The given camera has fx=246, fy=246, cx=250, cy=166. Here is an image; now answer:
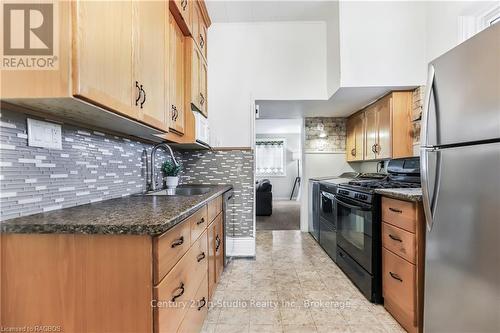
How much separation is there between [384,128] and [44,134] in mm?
3108

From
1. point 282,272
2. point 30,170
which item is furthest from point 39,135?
point 282,272

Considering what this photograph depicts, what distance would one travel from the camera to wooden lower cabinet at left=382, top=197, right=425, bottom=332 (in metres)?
1.54

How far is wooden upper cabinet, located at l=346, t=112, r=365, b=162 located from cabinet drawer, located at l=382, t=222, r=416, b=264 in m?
1.90

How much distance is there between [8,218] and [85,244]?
34 centimetres

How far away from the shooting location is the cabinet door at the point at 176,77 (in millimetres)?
1812

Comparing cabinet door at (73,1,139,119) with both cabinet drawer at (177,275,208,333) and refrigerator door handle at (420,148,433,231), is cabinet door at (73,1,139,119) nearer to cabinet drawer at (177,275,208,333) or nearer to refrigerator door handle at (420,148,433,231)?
cabinet drawer at (177,275,208,333)

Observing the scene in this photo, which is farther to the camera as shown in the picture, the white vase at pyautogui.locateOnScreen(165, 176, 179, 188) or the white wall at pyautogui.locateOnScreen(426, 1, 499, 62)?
the white vase at pyautogui.locateOnScreen(165, 176, 179, 188)

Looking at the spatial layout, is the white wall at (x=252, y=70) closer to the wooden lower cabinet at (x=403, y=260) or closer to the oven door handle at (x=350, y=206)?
the oven door handle at (x=350, y=206)

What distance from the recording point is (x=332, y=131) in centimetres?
425

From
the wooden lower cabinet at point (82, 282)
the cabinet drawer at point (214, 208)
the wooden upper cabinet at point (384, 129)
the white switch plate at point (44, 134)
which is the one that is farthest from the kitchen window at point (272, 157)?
the wooden lower cabinet at point (82, 282)

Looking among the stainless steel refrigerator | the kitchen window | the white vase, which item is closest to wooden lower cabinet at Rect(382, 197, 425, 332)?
the stainless steel refrigerator

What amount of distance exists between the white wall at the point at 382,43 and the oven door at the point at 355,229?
1.25m

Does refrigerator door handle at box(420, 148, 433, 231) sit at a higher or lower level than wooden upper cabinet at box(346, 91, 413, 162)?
lower

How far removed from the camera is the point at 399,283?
1.71 meters
